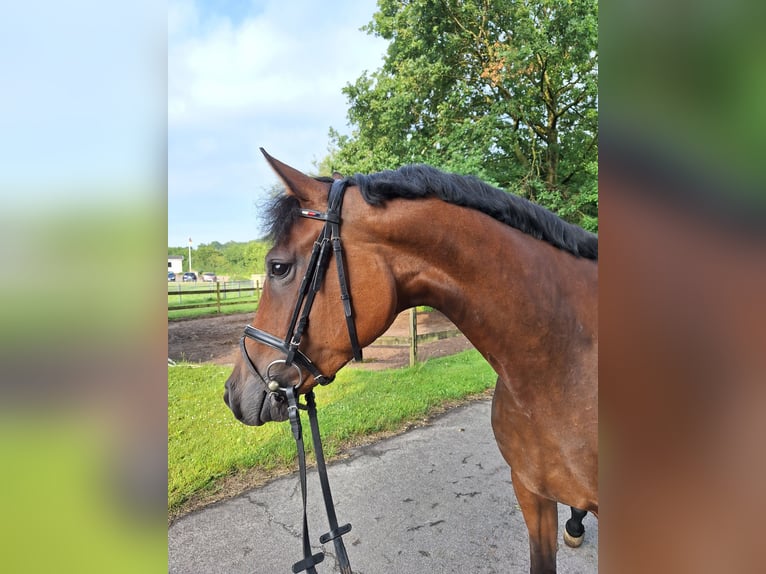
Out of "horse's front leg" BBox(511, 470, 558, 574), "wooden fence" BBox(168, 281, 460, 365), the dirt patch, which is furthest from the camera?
the dirt patch

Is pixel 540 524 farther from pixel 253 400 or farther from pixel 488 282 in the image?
pixel 253 400

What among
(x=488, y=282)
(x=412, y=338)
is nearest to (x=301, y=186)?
(x=488, y=282)

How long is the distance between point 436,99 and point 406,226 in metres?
8.56

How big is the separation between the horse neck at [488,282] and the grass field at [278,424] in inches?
125

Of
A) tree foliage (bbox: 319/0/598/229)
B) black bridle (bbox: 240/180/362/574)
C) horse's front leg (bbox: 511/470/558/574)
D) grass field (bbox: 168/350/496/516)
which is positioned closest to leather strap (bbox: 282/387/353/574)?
black bridle (bbox: 240/180/362/574)

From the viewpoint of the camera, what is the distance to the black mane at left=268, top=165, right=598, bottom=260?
1551mm

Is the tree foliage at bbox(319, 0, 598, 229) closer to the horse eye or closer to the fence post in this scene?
the fence post

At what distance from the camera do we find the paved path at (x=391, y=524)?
2.79 meters

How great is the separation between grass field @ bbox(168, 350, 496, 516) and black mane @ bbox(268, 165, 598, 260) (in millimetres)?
3076

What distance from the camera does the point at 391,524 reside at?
321 centimetres

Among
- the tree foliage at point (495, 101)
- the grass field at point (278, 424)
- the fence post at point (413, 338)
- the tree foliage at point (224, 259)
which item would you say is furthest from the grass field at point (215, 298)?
the tree foliage at point (495, 101)

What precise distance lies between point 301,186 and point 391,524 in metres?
2.86
